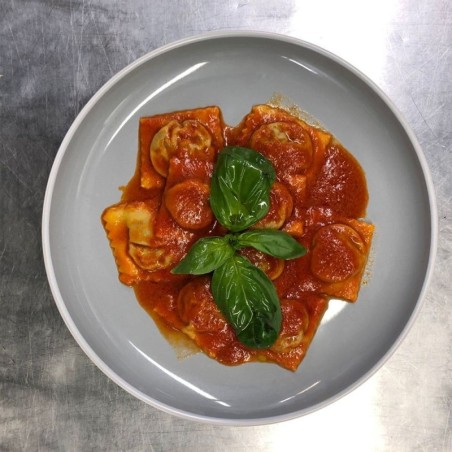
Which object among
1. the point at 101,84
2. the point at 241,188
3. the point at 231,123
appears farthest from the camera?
the point at 101,84

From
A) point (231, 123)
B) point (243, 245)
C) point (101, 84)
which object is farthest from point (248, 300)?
point (101, 84)

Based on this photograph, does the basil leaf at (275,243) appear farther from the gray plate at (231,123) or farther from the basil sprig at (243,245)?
the gray plate at (231,123)

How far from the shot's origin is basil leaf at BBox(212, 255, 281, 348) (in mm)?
1702

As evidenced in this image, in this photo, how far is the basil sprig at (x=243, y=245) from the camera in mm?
1680

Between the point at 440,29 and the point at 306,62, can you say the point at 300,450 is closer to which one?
the point at 306,62

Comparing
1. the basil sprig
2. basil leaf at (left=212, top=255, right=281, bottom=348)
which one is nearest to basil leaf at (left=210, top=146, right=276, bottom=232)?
the basil sprig

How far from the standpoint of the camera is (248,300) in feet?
5.60

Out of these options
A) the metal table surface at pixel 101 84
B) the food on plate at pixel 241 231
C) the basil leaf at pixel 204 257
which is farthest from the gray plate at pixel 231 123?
the basil leaf at pixel 204 257

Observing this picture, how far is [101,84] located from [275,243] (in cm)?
Answer: 95

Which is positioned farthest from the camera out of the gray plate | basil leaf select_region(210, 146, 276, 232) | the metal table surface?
the metal table surface

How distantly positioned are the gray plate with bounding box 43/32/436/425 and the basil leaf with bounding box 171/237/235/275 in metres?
0.35

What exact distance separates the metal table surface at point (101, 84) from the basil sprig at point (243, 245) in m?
0.61

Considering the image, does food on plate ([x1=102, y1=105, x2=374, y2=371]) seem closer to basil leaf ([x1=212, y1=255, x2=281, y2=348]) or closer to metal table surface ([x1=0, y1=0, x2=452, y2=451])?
basil leaf ([x1=212, y1=255, x2=281, y2=348])

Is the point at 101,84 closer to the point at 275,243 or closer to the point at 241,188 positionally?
the point at 241,188
